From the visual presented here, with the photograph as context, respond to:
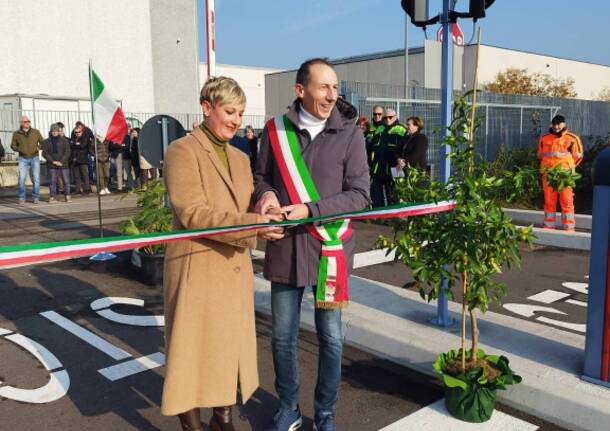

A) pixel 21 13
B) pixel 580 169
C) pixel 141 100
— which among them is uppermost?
pixel 21 13

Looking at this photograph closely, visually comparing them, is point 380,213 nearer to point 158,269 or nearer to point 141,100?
point 158,269

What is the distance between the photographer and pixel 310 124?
2.97m

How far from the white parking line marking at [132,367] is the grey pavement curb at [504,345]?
4.29 feet

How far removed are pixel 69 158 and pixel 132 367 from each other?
12.5 metres

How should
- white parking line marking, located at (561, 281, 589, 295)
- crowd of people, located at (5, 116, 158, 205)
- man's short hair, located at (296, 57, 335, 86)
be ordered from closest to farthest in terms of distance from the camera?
man's short hair, located at (296, 57, 335, 86) < white parking line marking, located at (561, 281, 589, 295) < crowd of people, located at (5, 116, 158, 205)

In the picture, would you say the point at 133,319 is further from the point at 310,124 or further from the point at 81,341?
the point at 310,124

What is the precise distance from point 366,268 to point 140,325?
3.04m

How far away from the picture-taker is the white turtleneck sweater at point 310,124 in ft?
9.71

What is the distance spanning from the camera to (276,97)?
1746 inches

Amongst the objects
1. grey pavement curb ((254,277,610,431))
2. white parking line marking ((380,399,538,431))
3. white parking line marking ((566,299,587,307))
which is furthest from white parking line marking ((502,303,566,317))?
white parking line marking ((380,399,538,431))

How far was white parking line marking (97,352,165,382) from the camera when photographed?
3.99 meters

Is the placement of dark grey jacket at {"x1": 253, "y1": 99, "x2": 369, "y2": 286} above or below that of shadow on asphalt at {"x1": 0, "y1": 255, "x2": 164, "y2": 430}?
above

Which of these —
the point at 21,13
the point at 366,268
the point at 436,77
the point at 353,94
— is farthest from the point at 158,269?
the point at 21,13

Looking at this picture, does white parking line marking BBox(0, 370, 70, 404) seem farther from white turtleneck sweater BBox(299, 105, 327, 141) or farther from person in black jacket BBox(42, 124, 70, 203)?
person in black jacket BBox(42, 124, 70, 203)
